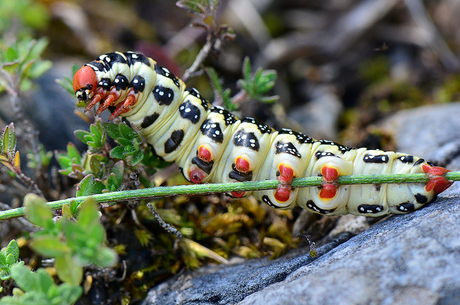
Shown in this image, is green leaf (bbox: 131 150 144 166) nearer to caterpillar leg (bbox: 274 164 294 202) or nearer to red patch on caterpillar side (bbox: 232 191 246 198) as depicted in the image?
red patch on caterpillar side (bbox: 232 191 246 198)

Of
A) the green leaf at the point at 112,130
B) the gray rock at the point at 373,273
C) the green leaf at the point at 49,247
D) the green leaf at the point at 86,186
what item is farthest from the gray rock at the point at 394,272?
the green leaf at the point at 112,130

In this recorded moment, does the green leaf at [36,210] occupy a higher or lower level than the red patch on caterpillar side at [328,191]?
higher

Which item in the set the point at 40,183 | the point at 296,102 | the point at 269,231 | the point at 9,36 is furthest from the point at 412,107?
the point at 9,36

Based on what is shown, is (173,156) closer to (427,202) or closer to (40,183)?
(40,183)

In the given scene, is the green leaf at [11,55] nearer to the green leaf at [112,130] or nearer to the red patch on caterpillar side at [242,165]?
the green leaf at [112,130]

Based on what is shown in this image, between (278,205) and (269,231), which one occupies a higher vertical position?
(278,205)

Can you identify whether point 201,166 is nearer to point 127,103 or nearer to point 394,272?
point 127,103

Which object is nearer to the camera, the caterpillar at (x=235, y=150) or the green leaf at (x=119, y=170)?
the caterpillar at (x=235, y=150)
